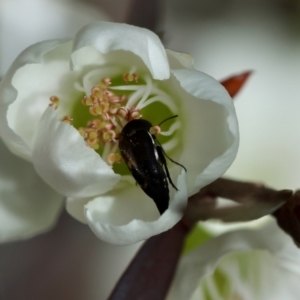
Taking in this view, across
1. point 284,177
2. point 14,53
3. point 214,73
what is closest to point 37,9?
point 14,53

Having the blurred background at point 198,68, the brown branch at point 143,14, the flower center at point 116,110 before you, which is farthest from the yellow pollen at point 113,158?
the brown branch at point 143,14

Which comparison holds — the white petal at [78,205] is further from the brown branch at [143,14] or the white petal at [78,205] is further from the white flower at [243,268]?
the brown branch at [143,14]

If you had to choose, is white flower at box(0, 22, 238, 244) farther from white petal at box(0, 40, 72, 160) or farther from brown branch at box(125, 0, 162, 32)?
brown branch at box(125, 0, 162, 32)

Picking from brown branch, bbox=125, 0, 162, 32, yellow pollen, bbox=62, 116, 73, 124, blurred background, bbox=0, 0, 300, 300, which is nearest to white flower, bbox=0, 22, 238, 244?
yellow pollen, bbox=62, 116, 73, 124

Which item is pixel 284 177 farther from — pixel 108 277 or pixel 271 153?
pixel 108 277

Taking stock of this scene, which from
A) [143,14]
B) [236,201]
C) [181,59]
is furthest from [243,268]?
[143,14]

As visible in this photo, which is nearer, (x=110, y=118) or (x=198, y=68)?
(x=110, y=118)

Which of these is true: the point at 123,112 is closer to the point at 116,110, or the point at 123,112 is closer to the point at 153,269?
the point at 116,110
